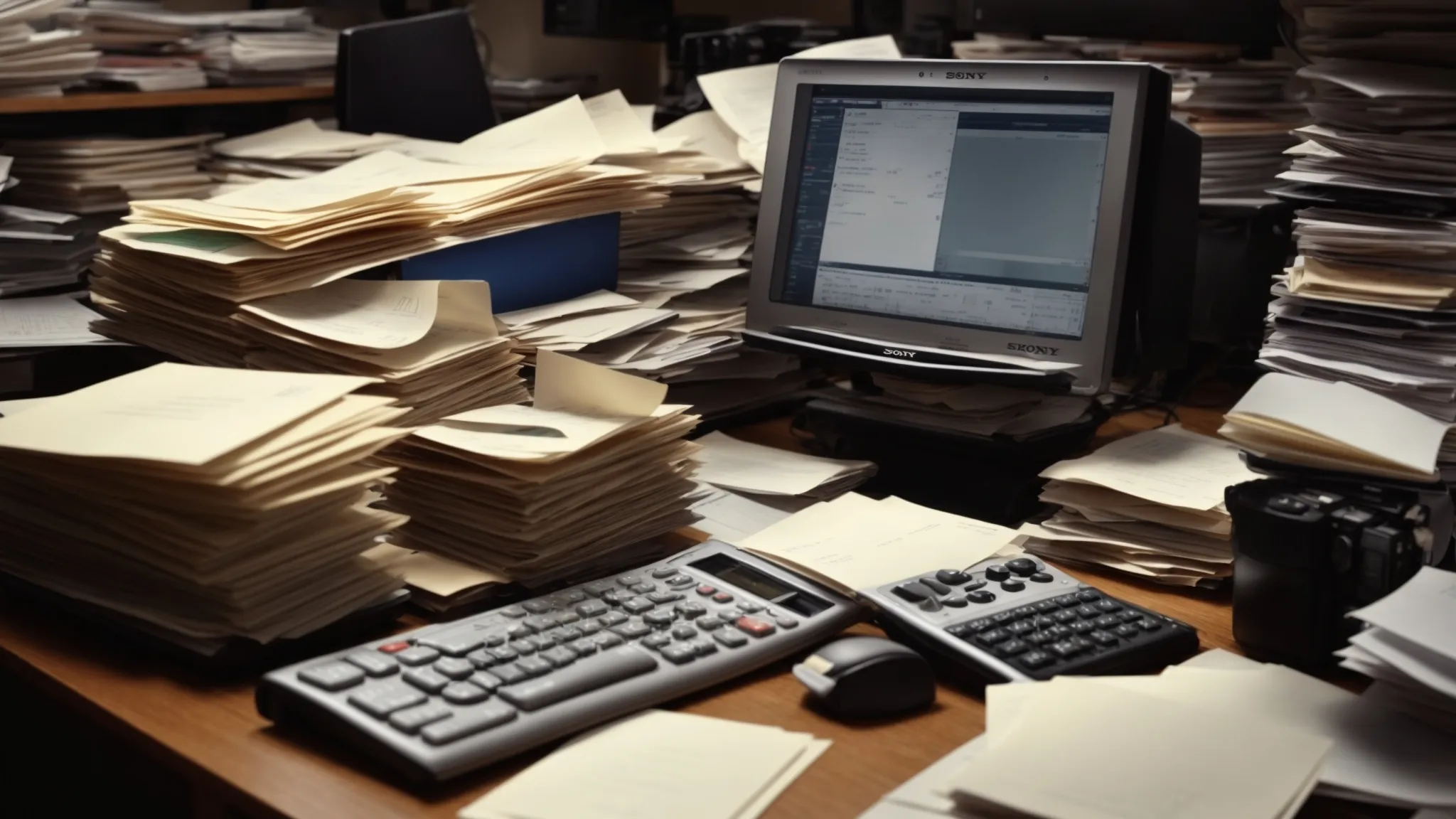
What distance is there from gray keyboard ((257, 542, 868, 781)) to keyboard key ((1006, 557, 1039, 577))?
0.40ft

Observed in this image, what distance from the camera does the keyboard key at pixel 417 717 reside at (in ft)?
2.77

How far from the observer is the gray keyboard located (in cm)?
85

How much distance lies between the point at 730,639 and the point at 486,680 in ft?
0.62

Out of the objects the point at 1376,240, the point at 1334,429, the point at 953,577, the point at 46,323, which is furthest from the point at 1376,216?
the point at 46,323

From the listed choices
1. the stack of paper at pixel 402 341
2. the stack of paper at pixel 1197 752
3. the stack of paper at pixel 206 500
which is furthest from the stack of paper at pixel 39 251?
the stack of paper at pixel 1197 752

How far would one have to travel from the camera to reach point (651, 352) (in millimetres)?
1500

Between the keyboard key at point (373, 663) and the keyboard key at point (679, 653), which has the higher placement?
the keyboard key at point (373, 663)

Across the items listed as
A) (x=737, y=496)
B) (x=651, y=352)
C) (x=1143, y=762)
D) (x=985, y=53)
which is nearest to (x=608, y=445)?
(x=737, y=496)

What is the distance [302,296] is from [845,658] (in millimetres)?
657

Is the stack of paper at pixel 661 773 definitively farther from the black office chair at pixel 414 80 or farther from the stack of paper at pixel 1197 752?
the black office chair at pixel 414 80

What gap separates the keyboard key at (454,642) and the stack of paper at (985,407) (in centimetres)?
62

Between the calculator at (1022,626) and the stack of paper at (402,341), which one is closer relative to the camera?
the calculator at (1022,626)

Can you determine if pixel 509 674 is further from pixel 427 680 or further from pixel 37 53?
pixel 37 53

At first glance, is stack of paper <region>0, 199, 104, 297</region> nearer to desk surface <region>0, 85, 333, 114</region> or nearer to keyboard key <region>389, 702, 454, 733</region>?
desk surface <region>0, 85, 333, 114</region>
